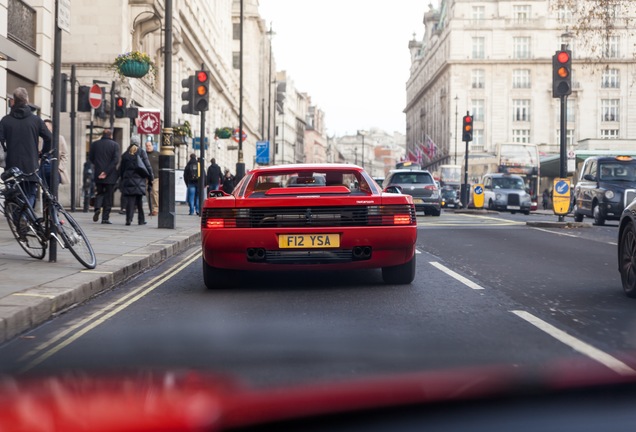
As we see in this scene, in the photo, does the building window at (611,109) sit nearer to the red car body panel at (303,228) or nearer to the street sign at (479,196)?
the street sign at (479,196)

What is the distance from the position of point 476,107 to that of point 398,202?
81.6 m

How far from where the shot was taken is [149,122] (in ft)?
67.4

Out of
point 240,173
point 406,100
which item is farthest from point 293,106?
point 240,173

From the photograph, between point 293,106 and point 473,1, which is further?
point 293,106

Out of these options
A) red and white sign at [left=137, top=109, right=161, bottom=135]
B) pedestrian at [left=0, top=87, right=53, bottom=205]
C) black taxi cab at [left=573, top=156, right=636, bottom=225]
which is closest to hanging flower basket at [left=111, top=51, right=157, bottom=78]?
red and white sign at [left=137, top=109, right=161, bottom=135]

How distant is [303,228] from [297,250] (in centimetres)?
21

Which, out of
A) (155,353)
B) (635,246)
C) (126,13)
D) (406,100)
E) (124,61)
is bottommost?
(155,353)

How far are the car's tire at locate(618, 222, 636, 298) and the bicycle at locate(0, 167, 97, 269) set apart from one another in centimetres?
530

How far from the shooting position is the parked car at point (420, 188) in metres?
27.2

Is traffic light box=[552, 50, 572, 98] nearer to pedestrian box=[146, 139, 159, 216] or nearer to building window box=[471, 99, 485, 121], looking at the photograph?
pedestrian box=[146, 139, 159, 216]

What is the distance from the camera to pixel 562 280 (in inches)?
349

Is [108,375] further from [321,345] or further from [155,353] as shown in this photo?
[321,345]

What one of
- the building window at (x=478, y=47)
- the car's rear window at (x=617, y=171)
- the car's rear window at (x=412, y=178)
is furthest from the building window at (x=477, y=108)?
the car's rear window at (x=617, y=171)

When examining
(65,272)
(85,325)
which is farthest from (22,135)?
(85,325)
